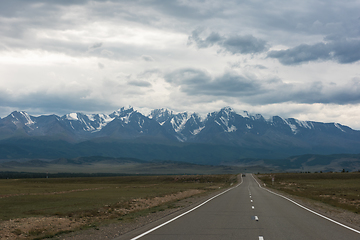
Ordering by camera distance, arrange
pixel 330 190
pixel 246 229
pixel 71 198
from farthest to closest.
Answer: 1. pixel 330 190
2. pixel 71 198
3. pixel 246 229

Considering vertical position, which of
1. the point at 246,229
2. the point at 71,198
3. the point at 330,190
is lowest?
the point at 71,198

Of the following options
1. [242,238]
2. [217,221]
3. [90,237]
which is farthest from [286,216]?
[90,237]

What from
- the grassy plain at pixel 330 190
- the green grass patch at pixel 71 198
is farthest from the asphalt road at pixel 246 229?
the grassy plain at pixel 330 190

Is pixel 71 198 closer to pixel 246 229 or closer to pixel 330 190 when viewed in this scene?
pixel 246 229

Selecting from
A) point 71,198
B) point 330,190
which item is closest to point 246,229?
point 71,198

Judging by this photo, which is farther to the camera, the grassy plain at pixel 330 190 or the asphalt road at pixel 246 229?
the grassy plain at pixel 330 190

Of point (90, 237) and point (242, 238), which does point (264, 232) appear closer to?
point (242, 238)

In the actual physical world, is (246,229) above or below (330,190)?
above

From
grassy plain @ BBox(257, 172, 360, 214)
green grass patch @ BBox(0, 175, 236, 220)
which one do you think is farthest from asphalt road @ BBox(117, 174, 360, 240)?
grassy plain @ BBox(257, 172, 360, 214)

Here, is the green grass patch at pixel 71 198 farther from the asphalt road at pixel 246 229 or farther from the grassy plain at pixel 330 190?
the grassy plain at pixel 330 190

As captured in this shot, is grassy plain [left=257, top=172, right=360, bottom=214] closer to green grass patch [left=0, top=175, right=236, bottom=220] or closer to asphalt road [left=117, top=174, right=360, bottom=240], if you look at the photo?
asphalt road [left=117, top=174, right=360, bottom=240]

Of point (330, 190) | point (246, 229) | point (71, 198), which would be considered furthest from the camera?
point (330, 190)

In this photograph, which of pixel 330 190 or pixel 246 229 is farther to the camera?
pixel 330 190

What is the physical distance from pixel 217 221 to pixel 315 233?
6055mm
